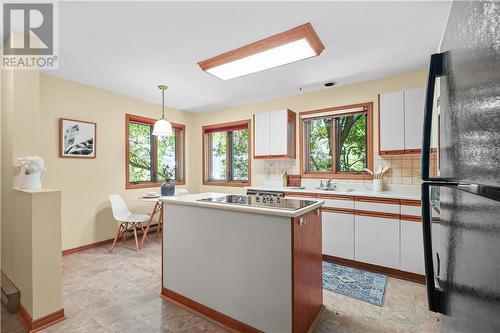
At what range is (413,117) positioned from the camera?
2.86m

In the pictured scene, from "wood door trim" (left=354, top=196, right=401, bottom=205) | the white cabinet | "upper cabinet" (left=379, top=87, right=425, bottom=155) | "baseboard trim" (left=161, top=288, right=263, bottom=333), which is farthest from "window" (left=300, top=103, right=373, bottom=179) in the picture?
"baseboard trim" (left=161, top=288, right=263, bottom=333)

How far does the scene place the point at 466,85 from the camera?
0.50m

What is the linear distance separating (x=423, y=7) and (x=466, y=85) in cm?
196

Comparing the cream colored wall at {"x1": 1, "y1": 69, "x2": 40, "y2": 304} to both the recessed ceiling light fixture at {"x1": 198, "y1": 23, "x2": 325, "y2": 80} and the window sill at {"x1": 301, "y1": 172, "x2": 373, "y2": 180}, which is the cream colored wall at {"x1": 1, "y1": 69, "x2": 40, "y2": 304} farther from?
→ the window sill at {"x1": 301, "y1": 172, "x2": 373, "y2": 180}

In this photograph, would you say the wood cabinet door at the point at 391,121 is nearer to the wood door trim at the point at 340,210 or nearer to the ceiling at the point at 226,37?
the ceiling at the point at 226,37

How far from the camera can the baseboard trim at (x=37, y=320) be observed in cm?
180

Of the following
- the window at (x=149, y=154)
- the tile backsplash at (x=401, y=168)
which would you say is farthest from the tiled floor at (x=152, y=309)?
the window at (x=149, y=154)

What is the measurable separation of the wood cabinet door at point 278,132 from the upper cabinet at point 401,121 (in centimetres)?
138

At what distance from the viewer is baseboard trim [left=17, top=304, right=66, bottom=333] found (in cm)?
180

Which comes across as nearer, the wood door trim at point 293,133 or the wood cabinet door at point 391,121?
the wood cabinet door at point 391,121

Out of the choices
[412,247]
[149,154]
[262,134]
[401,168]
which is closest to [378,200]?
[412,247]

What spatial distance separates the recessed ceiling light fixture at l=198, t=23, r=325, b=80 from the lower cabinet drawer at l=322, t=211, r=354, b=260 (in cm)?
204

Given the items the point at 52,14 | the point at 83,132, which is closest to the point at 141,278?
the point at 83,132

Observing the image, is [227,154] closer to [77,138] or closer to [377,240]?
[77,138]
